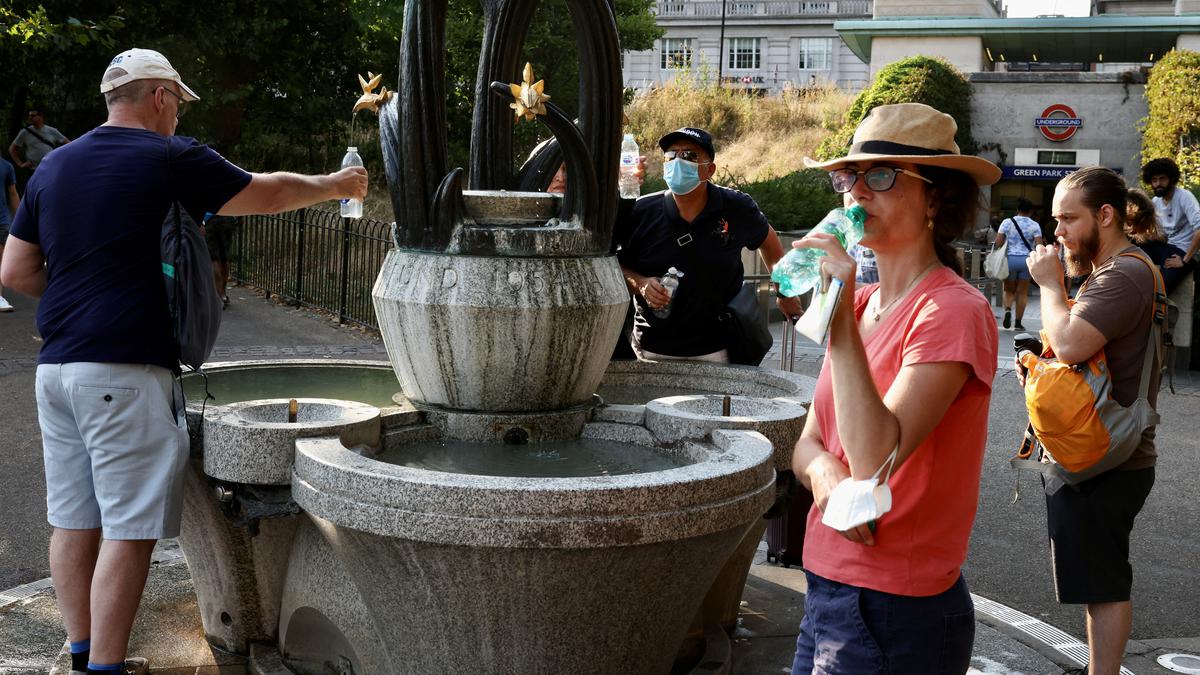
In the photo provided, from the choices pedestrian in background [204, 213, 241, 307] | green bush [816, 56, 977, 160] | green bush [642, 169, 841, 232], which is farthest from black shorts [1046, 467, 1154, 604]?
green bush [816, 56, 977, 160]

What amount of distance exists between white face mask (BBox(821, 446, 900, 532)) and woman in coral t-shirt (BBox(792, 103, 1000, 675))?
1 cm

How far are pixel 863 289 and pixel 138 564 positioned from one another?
255cm

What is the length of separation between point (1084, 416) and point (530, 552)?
1.95 meters

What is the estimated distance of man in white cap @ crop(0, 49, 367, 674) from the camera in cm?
405

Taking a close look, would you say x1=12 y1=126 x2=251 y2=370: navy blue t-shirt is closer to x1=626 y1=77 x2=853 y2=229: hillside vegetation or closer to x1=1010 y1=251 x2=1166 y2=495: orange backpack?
x1=1010 y1=251 x2=1166 y2=495: orange backpack

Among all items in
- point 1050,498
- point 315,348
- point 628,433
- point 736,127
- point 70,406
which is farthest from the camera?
point 736,127

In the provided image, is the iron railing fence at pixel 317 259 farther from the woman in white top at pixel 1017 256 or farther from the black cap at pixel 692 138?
the black cap at pixel 692 138

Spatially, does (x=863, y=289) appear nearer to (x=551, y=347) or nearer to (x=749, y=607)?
(x=551, y=347)

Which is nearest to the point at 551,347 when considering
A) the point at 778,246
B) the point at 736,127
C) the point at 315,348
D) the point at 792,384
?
the point at 792,384

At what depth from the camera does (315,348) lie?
12383 mm

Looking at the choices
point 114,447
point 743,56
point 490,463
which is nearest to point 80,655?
point 114,447

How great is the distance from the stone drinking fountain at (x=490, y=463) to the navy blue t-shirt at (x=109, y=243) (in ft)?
1.42

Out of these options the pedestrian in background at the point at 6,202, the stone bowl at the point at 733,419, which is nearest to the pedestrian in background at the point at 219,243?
the pedestrian in background at the point at 6,202

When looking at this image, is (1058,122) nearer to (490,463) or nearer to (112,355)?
(490,463)
